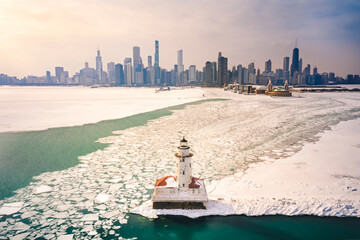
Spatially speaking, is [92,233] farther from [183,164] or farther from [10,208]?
[10,208]

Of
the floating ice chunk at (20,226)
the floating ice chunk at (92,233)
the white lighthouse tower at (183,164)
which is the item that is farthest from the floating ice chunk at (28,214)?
the white lighthouse tower at (183,164)

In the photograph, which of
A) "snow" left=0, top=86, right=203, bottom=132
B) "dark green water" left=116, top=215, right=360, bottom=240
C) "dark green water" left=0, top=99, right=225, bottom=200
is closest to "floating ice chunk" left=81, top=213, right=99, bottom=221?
"dark green water" left=116, top=215, right=360, bottom=240

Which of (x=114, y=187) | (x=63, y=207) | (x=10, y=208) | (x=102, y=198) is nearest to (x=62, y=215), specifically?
(x=63, y=207)

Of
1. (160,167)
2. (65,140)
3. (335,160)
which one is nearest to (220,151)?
(160,167)

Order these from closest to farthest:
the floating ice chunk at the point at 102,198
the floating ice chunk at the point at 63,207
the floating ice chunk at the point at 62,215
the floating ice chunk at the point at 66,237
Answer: the floating ice chunk at the point at 66,237, the floating ice chunk at the point at 62,215, the floating ice chunk at the point at 63,207, the floating ice chunk at the point at 102,198

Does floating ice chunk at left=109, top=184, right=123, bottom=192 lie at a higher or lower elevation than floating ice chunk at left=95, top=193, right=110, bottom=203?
higher

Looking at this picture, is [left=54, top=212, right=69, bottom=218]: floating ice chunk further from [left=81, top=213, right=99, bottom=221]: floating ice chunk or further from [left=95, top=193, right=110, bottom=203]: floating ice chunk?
[left=95, top=193, right=110, bottom=203]: floating ice chunk

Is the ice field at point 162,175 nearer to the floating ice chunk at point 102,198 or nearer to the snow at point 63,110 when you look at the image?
the floating ice chunk at point 102,198
